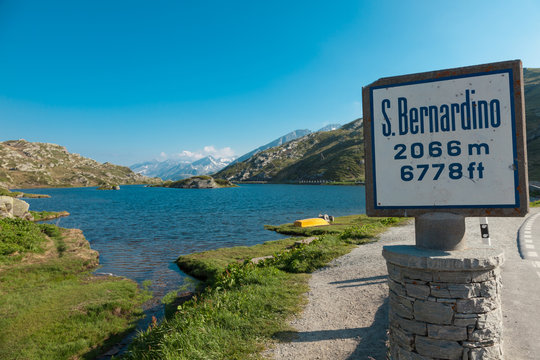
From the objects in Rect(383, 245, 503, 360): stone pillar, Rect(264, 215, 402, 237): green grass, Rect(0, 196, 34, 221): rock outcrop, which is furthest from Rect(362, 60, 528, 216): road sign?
Rect(0, 196, 34, 221): rock outcrop

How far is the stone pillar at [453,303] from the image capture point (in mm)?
4559

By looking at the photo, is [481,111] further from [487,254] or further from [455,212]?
[487,254]

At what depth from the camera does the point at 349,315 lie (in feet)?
32.2

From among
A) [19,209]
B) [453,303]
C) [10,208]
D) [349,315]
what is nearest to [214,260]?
[349,315]

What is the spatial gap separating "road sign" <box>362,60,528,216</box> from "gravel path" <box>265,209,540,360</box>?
1.51 m

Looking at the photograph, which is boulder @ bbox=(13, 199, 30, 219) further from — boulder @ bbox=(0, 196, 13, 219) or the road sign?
the road sign

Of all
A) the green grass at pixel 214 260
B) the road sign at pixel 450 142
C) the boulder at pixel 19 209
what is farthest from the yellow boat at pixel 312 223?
the boulder at pixel 19 209

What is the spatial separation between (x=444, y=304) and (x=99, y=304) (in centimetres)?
1630

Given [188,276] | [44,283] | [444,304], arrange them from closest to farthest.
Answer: [444,304] → [44,283] → [188,276]

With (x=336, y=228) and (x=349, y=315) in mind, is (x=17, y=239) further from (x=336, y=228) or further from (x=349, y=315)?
(x=336, y=228)

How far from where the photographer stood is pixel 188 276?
21484mm

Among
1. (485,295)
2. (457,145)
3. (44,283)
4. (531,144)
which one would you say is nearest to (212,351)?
(485,295)

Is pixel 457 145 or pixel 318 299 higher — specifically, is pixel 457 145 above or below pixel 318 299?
above

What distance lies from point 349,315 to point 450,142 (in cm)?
709
